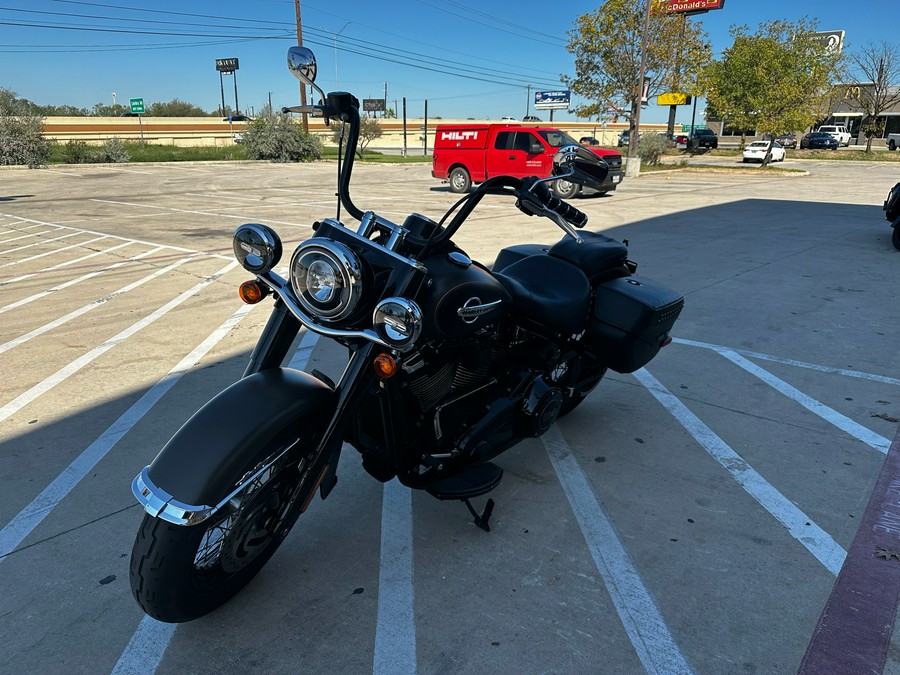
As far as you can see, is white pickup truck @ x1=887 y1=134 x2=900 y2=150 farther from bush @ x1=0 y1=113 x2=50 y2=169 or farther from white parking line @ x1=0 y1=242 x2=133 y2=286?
bush @ x1=0 y1=113 x2=50 y2=169

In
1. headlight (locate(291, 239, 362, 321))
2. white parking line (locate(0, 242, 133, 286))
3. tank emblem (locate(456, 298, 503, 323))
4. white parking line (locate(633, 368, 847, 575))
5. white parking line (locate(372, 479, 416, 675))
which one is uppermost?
headlight (locate(291, 239, 362, 321))

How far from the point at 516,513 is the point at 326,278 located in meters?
1.63

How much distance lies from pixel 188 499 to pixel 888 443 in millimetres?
3825

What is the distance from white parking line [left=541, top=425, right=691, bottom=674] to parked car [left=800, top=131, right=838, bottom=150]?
54.8 meters

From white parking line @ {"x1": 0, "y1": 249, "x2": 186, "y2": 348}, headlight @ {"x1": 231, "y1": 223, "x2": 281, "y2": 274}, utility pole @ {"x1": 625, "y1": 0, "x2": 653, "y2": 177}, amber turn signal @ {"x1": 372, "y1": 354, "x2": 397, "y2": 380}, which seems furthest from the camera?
utility pole @ {"x1": 625, "y1": 0, "x2": 653, "y2": 177}

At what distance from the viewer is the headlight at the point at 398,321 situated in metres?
2.00

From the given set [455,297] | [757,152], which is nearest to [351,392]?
[455,297]

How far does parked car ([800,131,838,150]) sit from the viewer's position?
47.6 meters

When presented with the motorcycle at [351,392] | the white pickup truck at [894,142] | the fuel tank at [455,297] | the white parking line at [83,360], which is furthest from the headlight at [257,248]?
the white pickup truck at [894,142]

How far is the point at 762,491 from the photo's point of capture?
3.23m

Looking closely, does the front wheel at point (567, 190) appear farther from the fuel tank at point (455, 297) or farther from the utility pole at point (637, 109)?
the fuel tank at point (455, 297)

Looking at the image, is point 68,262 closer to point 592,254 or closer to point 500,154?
point 592,254

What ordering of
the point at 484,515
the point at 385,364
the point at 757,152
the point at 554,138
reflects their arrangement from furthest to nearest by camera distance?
the point at 757,152 < the point at 554,138 < the point at 484,515 < the point at 385,364

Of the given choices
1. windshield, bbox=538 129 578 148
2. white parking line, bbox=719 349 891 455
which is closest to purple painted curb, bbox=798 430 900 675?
white parking line, bbox=719 349 891 455
